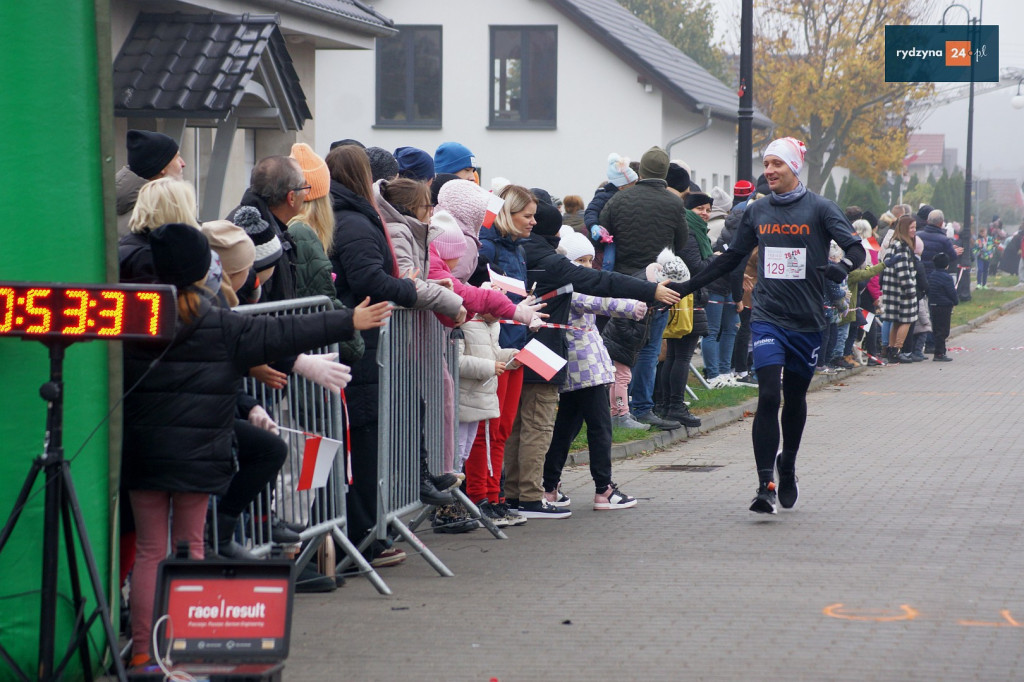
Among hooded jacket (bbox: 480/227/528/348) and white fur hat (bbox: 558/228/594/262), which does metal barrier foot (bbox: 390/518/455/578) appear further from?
white fur hat (bbox: 558/228/594/262)

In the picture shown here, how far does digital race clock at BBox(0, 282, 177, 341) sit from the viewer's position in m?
4.27

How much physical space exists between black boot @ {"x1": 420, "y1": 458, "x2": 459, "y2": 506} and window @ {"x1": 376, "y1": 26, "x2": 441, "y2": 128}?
84.7 ft

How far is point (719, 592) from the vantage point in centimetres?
655

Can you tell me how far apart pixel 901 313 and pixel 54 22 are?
1715cm

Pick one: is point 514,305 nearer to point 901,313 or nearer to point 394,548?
point 394,548

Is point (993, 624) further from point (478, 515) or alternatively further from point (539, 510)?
point (539, 510)

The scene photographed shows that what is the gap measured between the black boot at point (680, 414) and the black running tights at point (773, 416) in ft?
13.3

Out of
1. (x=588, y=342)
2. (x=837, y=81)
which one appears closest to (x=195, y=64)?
(x=588, y=342)

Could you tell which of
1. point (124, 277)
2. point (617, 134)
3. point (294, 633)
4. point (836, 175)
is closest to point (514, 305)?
point (294, 633)

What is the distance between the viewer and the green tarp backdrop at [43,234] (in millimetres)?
4738

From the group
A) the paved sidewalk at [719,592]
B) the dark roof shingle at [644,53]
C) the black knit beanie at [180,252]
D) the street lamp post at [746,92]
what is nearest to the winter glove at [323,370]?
the paved sidewalk at [719,592]

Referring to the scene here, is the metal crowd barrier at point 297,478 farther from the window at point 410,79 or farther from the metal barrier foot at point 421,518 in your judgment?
the window at point 410,79

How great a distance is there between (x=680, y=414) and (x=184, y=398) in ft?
28.0

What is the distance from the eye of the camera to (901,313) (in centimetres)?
2041
